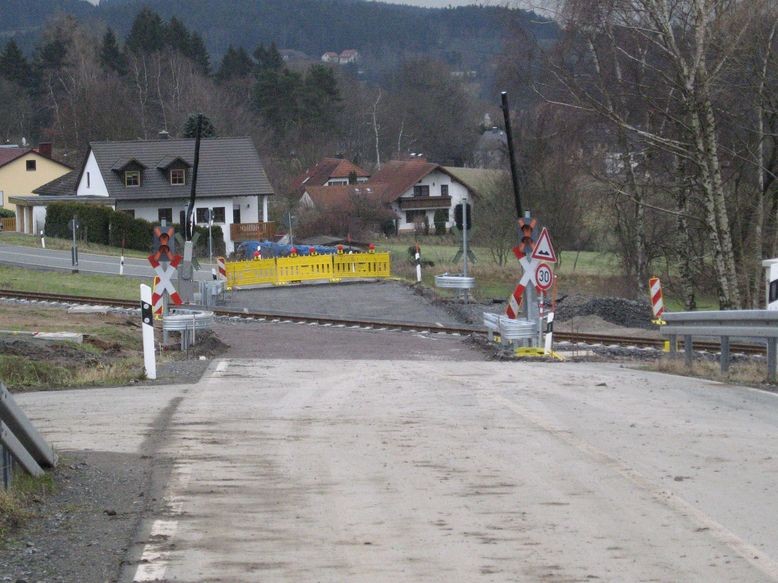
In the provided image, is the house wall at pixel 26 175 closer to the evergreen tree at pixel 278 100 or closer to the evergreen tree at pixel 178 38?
the evergreen tree at pixel 278 100

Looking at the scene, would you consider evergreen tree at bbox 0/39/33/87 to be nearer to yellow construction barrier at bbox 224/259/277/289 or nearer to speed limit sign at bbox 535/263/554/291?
yellow construction barrier at bbox 224/259/277/289

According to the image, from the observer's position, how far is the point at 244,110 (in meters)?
118

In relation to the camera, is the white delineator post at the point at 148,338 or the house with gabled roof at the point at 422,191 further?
the house with gabled roof at the point at 422,191

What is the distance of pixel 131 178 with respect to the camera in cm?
7475

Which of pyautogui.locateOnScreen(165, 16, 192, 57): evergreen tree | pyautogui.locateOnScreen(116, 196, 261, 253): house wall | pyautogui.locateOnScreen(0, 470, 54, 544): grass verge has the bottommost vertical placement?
pyautogui.locateOnScreen(0, 470, 54, 544): grass verge

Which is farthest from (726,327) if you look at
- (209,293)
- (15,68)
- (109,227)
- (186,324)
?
(15,68)

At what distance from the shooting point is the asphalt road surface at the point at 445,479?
20.7 ft

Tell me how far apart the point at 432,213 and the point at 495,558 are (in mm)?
97087

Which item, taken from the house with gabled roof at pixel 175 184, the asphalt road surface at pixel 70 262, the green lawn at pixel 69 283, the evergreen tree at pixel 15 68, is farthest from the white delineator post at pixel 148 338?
the evergreen tree at pixel 15 68

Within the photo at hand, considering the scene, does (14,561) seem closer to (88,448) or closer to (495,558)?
(495,558)

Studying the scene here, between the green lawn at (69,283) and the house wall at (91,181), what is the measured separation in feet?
90.6

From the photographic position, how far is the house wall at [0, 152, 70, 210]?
3578 inches

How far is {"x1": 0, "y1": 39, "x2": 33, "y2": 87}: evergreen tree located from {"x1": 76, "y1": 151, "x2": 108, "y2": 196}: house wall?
6268cm

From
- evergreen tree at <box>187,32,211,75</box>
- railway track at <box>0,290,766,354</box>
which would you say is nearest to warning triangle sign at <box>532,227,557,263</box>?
railway track at <box>0,290,766,354</box>
